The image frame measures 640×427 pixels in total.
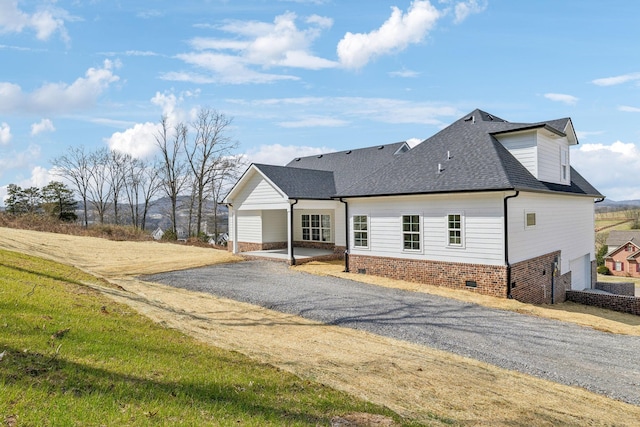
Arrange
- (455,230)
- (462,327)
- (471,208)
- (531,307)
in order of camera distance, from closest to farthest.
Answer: (462,327), (531,307), (471,208), (455,230)

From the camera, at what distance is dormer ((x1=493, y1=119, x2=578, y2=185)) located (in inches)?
612

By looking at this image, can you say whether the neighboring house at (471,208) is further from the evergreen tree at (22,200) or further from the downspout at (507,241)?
the evergreen tree at (22,200)

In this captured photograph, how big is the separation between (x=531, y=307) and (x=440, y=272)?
3130mm

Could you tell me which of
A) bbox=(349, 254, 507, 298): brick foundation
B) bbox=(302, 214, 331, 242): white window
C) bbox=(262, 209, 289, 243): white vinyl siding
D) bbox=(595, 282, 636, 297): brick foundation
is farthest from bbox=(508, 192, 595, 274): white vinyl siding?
bbox=(262, 209, 289, 243): white vinyl siding

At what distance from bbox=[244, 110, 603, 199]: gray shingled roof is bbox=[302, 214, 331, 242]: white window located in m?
2.25

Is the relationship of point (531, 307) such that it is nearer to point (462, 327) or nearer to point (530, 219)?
point (530, 219)

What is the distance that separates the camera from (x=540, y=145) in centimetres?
1578

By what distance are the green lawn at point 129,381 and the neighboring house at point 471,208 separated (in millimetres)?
9996

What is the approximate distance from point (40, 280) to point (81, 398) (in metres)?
7.53

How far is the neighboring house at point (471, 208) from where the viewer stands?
1359cm

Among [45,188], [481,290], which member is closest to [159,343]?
[481,290]

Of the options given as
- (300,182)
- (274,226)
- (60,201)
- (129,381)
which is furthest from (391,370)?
(60,201)

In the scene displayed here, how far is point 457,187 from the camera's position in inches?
549

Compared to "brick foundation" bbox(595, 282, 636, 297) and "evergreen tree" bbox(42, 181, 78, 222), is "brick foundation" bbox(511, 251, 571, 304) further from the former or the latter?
"evergreen tree" bbox(42, 181, 78, 222)
